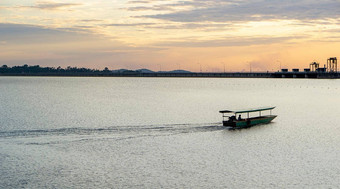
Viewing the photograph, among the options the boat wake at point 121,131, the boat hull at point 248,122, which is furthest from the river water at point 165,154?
the boat hull at point 248,122

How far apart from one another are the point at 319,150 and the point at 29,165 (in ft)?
115

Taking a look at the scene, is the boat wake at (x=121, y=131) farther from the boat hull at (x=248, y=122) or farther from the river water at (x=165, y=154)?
the boat hull at (x=248, y=122)

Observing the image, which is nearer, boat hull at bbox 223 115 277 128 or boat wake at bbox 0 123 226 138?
boat wake at bbox 0 123 226 138

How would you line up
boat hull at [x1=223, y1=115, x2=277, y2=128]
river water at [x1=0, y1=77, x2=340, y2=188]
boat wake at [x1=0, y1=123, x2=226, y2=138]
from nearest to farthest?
river water at [x1=0, y1=77, x2=340, y2=188] → boat wake at [x1=0, y1=123, x2=226, y2=138] → boat hull at [x1=223, y1=115, x2=277, y2=128]

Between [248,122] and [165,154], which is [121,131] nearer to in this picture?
[165,154]

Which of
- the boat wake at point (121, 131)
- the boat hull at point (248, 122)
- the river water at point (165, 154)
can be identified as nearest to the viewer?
the river water at point (165, 154)

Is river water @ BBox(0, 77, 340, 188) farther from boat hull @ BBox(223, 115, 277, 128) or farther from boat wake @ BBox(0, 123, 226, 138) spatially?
boat hull @ BBox(223, 115, 277, 128)

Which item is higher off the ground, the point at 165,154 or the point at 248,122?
the point at 248,122

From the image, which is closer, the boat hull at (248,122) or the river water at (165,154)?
the river water at (165,154)

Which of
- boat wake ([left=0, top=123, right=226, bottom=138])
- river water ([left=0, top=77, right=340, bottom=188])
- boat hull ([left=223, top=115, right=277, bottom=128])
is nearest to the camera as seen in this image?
river water ([left=0, top=77, right=340, bottom=188])

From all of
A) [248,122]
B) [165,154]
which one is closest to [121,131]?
[165,154]

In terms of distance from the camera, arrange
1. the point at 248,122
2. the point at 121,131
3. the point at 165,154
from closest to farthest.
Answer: the point at 165,154 → the point at 121,131 → the point at 248,122

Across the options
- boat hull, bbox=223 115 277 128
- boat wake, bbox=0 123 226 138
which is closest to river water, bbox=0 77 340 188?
boat wake, bbox=0 123 226 138

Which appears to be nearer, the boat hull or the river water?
the river water
